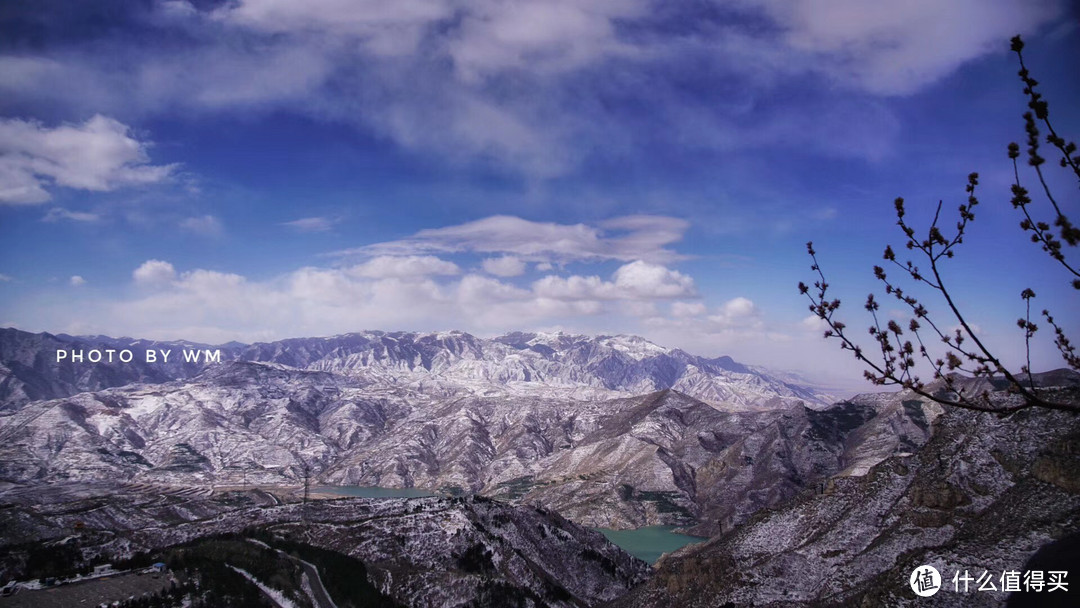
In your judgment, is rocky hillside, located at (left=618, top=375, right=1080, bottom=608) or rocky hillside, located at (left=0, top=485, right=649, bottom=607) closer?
rocky hillside, located at (left=618, top=375, right=1080, bottom=608)

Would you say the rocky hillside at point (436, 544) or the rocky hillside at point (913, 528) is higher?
the rocky hillside at point (913, 528)

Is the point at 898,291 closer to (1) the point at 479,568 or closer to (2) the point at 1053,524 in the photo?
(2) the point at 1053,524

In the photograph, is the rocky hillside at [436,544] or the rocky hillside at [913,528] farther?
the rocky hillside at [436,544]

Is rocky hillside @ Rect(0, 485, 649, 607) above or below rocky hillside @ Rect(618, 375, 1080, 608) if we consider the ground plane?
below

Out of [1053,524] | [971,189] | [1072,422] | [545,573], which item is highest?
[971,189]

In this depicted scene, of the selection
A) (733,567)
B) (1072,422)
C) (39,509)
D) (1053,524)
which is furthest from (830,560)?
(39,509)
